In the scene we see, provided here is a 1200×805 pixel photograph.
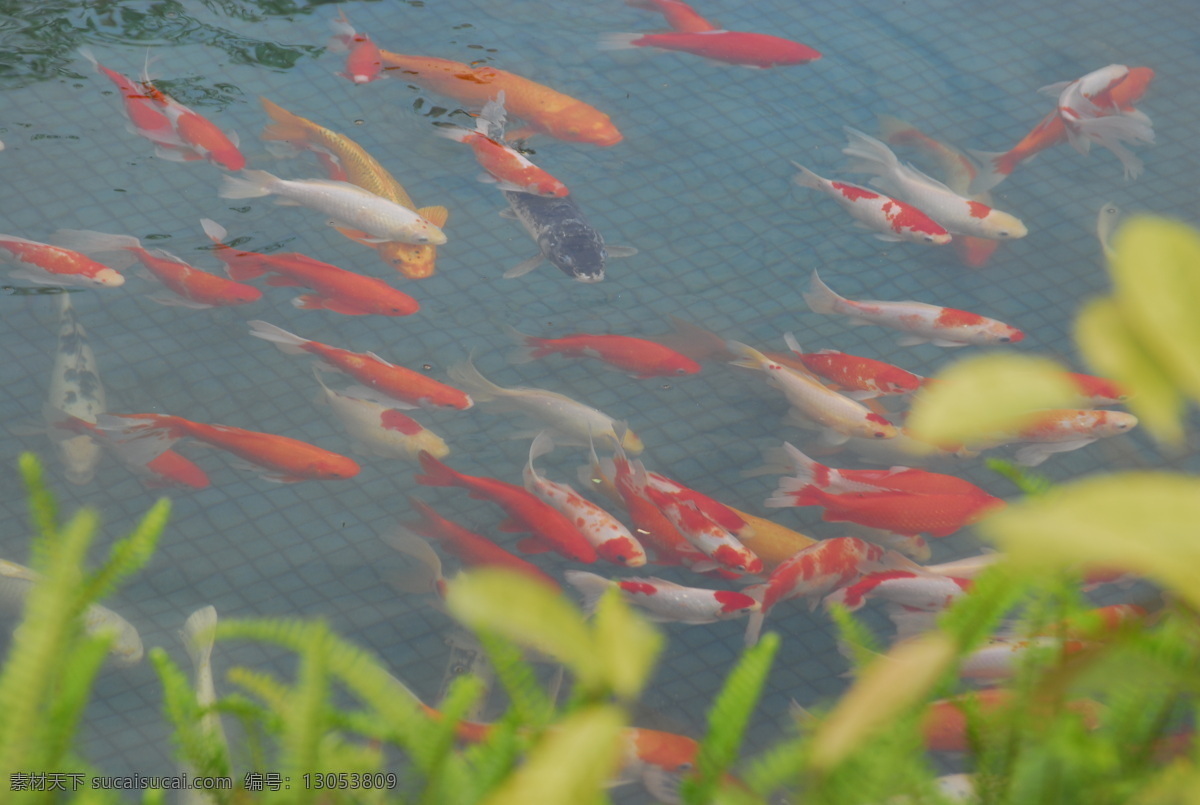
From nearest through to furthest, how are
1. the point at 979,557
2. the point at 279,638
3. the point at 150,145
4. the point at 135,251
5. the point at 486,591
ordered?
the point at 486,591 → the point at 279,638 → the point at 979,557 → the point at 135,251 → the point at 150,145

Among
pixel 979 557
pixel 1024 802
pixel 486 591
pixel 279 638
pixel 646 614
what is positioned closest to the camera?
pixel 486 591

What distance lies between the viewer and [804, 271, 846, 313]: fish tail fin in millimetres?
3500

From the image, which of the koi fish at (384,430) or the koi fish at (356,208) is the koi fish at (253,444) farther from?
the koi fish at (356,208)

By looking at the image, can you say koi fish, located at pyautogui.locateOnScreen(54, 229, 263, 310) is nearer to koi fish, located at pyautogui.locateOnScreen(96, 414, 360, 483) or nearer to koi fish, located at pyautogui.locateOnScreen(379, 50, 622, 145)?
koi fish, located at pyautogui.locateOnScreen(96, 414, 360, 483)

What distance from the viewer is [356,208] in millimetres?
3365

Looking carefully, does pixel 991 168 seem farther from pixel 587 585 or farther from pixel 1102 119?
pixel 587 585

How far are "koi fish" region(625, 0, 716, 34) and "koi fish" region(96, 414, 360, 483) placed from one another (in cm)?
243

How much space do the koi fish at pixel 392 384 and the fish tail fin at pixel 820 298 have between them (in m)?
1.24

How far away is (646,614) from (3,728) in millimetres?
2070

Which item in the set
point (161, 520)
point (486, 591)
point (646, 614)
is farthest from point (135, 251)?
point (486, 591)

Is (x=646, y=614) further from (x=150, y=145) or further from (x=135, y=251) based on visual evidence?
(x=150, y=145)

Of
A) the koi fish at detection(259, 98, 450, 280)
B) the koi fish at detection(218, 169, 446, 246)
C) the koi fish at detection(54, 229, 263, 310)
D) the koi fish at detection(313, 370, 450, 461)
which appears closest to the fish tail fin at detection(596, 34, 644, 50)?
the koi fish at detection(259, 98, 450, 280)

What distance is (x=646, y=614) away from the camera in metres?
2.59

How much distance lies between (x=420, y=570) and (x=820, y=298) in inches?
64.6
